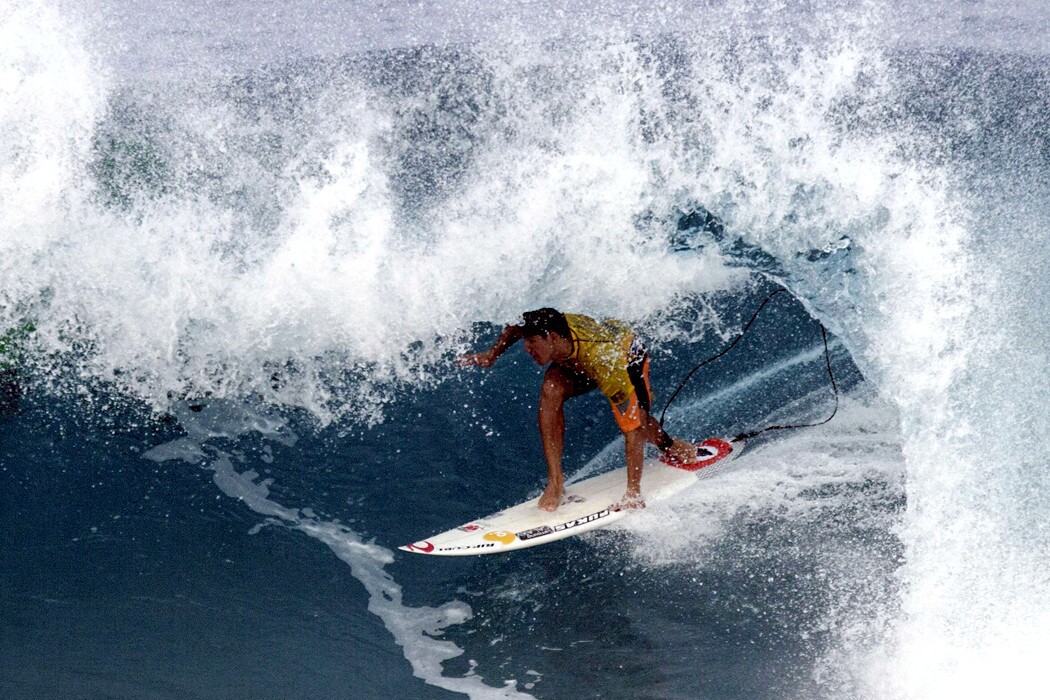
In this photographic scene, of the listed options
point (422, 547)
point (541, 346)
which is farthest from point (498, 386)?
point (422, 547)

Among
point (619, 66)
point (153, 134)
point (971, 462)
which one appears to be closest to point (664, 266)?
point (619, 66)

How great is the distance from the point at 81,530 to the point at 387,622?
173 centimetres

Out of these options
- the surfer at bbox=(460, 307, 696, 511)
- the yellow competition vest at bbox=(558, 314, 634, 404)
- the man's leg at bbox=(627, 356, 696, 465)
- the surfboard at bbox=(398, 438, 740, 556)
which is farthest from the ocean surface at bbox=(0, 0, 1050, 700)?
the yellow competition vest at bbox=(558, 314, 634, 404)

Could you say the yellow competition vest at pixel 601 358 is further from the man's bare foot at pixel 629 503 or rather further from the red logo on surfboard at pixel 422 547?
the red logo on surfboard at pixel 422 547

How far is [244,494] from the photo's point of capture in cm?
555

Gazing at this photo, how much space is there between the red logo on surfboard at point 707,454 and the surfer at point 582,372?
0.52 m

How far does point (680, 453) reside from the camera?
577 cm

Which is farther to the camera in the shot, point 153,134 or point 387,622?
point 153,134

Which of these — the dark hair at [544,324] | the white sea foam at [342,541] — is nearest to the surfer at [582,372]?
the dark hair at [544,324]

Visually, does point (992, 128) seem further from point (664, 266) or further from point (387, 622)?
point (387, 622)

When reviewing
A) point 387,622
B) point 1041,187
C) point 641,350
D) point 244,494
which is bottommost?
point 387,622

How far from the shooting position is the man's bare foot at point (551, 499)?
529 cm

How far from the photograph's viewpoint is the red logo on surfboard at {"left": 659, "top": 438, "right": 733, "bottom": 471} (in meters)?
5.73

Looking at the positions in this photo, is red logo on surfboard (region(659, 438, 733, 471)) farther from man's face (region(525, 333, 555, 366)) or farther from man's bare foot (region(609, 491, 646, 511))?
man's face (region(525, 333, 555, 366))
